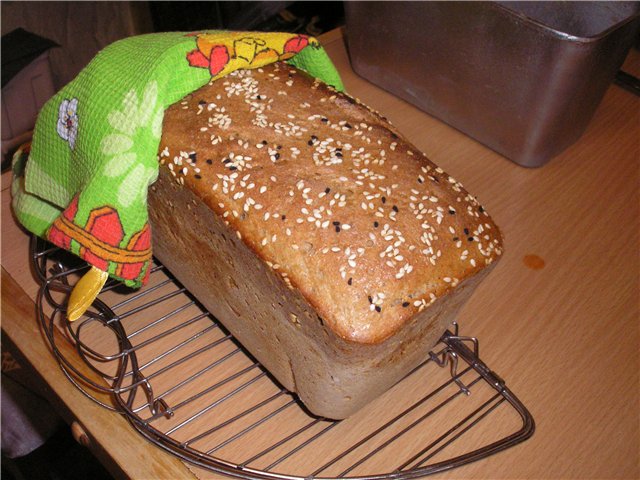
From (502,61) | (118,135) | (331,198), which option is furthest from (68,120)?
(502,61)

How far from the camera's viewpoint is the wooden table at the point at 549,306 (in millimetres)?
955

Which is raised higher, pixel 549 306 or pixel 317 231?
pixel 317 231

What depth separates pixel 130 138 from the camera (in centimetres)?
88

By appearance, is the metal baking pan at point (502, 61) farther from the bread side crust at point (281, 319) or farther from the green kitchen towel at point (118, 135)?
the bread side crust at point (281, 319)

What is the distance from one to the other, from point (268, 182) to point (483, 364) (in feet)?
1.58

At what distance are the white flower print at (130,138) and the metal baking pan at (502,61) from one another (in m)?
0.72

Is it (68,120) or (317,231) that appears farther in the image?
(68,120)

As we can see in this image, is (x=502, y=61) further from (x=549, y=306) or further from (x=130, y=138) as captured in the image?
(x=130, y=138)

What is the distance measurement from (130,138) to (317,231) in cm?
30

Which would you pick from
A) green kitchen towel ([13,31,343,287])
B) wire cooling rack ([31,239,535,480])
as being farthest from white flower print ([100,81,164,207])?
wire cooling rack ([31,239,535,480])

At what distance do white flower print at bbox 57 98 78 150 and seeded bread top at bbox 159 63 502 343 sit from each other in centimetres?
14

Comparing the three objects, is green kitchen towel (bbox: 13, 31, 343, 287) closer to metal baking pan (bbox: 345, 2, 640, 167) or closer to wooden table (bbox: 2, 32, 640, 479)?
Answer: wooden table (bbox: 2, 32, 640, 479)

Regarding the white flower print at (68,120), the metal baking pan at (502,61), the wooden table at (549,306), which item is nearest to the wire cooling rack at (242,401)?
the wooden table at (549,306)

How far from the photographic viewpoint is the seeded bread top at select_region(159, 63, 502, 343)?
2.65 feet
